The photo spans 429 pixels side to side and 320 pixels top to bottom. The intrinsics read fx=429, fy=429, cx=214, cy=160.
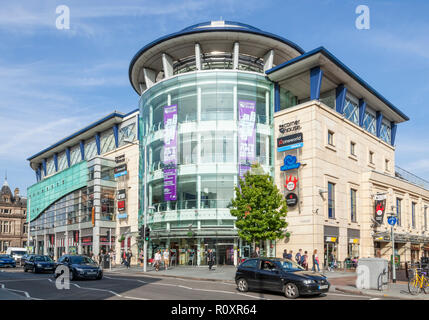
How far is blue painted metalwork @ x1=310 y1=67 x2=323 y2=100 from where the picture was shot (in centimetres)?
3766

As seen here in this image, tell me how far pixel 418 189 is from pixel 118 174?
37.2 metres

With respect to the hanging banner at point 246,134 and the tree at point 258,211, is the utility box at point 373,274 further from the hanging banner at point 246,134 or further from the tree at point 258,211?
the hanging banner at point 246,134

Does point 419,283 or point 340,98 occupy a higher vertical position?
point 340,98

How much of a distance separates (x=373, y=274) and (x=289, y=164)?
1900 cm

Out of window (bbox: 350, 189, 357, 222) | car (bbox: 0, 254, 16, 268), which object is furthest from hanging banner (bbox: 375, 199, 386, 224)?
car (bbox: 0, 254, 16, 268)

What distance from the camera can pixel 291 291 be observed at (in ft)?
52.3

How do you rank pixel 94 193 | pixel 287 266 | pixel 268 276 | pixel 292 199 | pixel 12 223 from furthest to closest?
pixel 12 223 → pixel 94 193 → pixel 292 199 → pixel 287 266 → pixel 268 276

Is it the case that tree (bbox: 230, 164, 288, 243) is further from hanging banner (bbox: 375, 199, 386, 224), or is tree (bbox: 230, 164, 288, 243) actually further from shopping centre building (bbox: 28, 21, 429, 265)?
hanging banner (bbox: 375, 199, 386, 224)

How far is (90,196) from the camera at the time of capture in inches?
2185

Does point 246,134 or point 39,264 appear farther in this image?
point 246,134

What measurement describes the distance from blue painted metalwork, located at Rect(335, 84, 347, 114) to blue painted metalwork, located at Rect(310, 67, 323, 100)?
4.37 m

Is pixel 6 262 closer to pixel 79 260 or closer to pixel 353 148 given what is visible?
pixel 79 260

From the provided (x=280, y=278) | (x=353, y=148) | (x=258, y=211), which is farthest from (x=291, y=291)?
(x=353, y=148)

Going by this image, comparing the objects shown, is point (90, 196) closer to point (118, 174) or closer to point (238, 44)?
point (118, 174)
